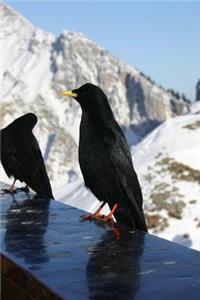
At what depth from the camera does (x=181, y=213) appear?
27516 millimetres

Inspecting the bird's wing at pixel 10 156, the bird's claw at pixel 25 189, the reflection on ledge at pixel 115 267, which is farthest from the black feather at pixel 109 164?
the bird's wing at pixel 10 156

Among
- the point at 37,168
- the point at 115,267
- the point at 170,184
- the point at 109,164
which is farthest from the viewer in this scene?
the point at 170,184

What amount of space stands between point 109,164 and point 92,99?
76 cm

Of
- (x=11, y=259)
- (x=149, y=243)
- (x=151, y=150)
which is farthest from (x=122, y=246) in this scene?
(x=151, y=150)

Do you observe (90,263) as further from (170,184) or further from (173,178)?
(173,178)

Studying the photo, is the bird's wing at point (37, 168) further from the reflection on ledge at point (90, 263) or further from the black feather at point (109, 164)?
the reflection on ledge at point (90, 263)

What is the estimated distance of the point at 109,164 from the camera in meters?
5.85

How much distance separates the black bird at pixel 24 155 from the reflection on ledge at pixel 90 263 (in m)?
2.36

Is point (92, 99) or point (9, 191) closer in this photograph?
point (92, 99)

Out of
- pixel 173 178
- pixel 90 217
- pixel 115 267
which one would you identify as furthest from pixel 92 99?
pixel 173 178

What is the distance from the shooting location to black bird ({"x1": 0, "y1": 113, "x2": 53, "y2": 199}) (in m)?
7.37

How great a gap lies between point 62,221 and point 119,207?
103cm

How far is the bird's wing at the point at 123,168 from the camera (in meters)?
5.83

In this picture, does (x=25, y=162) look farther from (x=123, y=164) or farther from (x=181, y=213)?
(x=181, y=213)
